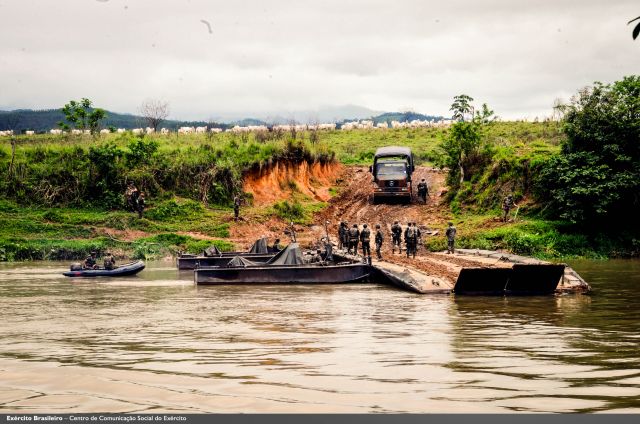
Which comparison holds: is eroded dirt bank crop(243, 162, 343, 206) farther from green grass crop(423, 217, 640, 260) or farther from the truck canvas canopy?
green grass crop(423, 217, 640, 260)

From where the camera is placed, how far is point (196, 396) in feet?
35.0

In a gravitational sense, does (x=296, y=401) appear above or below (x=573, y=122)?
below

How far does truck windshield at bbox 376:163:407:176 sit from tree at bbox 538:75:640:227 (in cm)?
1075

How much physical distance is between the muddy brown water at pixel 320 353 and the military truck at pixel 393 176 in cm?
2663

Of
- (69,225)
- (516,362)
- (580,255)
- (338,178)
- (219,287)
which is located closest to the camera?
(516,362)

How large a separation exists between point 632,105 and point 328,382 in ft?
109

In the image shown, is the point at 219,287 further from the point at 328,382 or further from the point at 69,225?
the point at 69,225

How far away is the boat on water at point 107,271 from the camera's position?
103ft

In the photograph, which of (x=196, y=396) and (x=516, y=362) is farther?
(x=516, y=362)

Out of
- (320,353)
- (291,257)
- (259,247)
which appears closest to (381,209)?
(259,247)

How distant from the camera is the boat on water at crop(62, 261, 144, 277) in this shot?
31250 millimetres

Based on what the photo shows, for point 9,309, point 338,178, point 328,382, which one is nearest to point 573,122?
point 338,178

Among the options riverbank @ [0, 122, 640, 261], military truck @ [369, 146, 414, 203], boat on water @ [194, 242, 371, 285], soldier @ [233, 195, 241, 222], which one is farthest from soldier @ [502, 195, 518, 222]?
boat on water @ [194, 242, 371, 285]

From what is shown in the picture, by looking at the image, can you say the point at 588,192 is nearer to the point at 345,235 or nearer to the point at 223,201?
the point at 345,235
